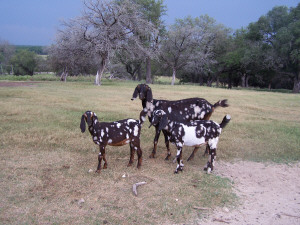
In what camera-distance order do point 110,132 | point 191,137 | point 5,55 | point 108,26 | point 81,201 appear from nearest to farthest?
point 81,201
point 110,132
point 191,137
point 108,26
point 5,55

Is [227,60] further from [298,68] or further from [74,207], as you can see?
[74,207]

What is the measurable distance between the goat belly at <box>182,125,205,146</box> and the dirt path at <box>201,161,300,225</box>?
3.15 feet

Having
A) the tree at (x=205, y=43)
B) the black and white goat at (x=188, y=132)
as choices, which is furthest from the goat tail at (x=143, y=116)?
the tree at (x=205, y=43)

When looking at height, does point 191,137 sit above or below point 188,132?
below

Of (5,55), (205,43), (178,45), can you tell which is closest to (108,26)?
(178,45)

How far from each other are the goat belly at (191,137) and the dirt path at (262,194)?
37.8 inches

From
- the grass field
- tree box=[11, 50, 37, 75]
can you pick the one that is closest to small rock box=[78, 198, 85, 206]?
the grass field

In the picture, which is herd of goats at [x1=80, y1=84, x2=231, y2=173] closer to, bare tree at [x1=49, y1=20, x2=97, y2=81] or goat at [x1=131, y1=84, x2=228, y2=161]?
goat at [x1=131, y1=84, x2=228, y2=161]

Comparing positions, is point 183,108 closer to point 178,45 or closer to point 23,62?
point 178,45

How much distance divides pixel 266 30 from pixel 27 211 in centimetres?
4023

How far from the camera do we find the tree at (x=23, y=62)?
57.3m

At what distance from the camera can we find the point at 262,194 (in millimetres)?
5246

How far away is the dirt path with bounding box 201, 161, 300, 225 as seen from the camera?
441 cm

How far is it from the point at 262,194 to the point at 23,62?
61.3 meters
